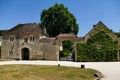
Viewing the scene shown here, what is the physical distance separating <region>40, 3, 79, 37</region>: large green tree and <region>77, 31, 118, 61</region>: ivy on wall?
24847 millimetres

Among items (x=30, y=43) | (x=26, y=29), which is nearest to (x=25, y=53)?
(x=30, y=43)

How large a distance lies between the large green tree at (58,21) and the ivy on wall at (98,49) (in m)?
Answer: 24.8

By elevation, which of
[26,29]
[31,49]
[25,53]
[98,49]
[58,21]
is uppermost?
[58,21]

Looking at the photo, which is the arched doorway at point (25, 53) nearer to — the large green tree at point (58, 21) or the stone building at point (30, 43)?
the stone building at point (30, 43)

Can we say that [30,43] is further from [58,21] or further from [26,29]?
[58,21]

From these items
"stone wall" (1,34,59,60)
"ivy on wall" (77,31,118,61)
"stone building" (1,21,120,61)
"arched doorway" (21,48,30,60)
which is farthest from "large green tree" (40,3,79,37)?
"ivy on wall" (77,31,118,61)

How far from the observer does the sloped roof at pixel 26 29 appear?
164ft

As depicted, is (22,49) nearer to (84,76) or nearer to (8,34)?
(8,34)

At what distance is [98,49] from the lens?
41.8 meters

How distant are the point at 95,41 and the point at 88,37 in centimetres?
142

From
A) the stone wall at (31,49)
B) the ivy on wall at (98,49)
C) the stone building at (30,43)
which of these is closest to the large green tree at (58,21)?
the stone building at (30,43)

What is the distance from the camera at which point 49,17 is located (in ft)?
224

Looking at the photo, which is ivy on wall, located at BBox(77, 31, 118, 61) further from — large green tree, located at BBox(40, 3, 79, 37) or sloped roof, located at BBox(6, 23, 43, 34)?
large green tree, located at BBox(40, 3, 79, 37)

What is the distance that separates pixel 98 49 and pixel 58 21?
1046 inches
